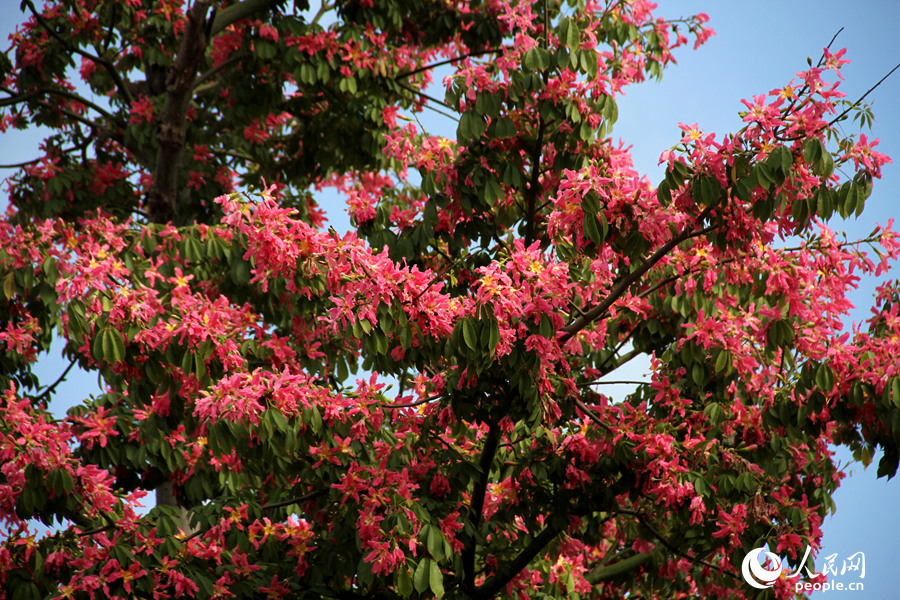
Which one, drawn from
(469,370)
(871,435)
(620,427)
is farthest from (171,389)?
(871,435)

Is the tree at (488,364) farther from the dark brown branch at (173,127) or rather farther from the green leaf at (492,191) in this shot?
the dark brown branch at (173,127)

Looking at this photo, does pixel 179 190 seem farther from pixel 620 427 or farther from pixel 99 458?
pixel 620 427

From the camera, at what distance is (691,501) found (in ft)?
15.9

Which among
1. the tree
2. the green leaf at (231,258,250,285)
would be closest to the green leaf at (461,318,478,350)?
the tree

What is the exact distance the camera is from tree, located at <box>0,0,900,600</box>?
4109mm

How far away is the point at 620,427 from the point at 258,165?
5.91 m

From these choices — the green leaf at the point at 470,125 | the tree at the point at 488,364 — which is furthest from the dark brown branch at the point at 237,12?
the green leaf at the point at 470,125

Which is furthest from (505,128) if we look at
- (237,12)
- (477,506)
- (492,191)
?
(237,12)

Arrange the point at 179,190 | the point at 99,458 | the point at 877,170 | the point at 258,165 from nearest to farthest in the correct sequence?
the point at 877,170
the point at 99,458
the point at 179,190
the point at 258,165

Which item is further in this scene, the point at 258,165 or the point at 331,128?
the point at 258,165

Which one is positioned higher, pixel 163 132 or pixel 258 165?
pixel 258 165

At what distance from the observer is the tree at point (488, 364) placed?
4109 millimetres

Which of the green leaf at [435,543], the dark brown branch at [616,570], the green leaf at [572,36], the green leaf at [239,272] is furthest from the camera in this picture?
the dark brown branch at [616,570]

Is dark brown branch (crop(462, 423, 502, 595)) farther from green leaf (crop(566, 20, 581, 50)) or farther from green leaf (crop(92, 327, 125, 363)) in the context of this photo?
green leaf (crop(566, 20, 581, 50))
